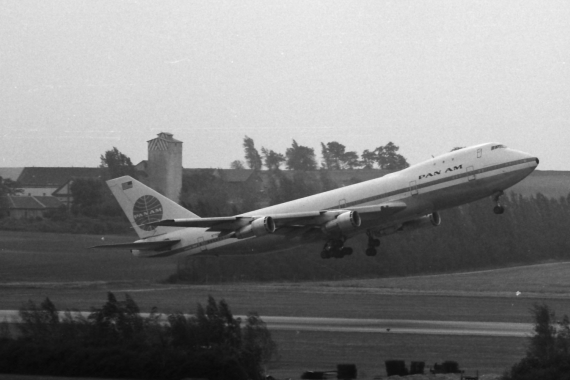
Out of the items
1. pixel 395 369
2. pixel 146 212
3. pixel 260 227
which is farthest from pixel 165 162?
pixel 395 369

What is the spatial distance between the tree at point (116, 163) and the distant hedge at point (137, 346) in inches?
2178

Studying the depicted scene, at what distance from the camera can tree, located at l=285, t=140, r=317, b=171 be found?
7762 cm

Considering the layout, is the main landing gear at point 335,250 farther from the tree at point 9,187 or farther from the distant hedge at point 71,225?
the tree at point 9,187

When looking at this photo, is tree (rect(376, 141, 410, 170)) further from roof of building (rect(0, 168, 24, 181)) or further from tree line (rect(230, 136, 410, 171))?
roof of building (rect(0, 168, 24, 181))

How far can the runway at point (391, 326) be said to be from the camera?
128 ft

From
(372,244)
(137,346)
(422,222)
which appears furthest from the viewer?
(422,222)

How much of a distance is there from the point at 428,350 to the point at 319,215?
44.6 ft

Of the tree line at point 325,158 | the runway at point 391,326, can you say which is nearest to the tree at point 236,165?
the tree line at point 325,158

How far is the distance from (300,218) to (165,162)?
40264 millimetres

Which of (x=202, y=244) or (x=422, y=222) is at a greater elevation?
(x=422, y=222)

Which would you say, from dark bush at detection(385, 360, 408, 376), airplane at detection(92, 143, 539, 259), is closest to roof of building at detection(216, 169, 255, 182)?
airplane at detection(92, 143, 539, 259)

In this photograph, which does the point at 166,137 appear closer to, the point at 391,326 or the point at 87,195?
the point at 87,195

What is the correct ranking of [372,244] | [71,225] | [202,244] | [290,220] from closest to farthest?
1. [290,220]
2. [372,244]
3. [202,244]
4. [71,225]

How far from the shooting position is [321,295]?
54.5 meters
